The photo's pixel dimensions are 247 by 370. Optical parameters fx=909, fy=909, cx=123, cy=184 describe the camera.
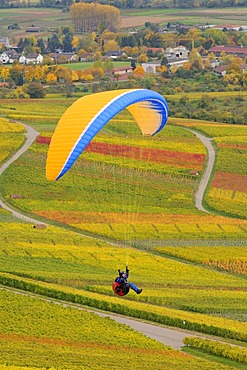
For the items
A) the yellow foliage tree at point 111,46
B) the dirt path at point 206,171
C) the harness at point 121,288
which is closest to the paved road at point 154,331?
the harness at point 121,288

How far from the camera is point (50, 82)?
11800 cm

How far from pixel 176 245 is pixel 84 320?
14.6 m

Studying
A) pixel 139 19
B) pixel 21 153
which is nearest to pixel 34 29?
pixel 139 19

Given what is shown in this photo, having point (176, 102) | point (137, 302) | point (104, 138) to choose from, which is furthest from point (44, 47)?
point (137, 302)

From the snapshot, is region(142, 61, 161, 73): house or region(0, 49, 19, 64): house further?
region(0, 49, 19, 64): house

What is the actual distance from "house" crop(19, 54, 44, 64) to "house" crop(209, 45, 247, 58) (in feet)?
89.8

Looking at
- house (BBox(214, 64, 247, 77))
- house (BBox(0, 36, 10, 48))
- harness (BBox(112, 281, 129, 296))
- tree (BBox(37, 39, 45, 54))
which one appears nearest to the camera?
harness (BBox(112, 281, 129, 296))

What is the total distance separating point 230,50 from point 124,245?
9429 centimetres

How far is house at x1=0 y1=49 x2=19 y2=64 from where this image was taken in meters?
141

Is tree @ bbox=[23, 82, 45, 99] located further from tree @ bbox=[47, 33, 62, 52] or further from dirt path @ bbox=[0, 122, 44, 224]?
tree @ bbox=[47, 33, 62, 52]

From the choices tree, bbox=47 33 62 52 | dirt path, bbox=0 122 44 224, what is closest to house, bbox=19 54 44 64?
tree, bbox=47 33 62 52

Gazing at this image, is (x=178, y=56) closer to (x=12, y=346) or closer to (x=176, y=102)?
(x=176, y=102)

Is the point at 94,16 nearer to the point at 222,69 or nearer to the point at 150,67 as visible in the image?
the point at 150,67

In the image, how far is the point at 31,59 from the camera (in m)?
140
